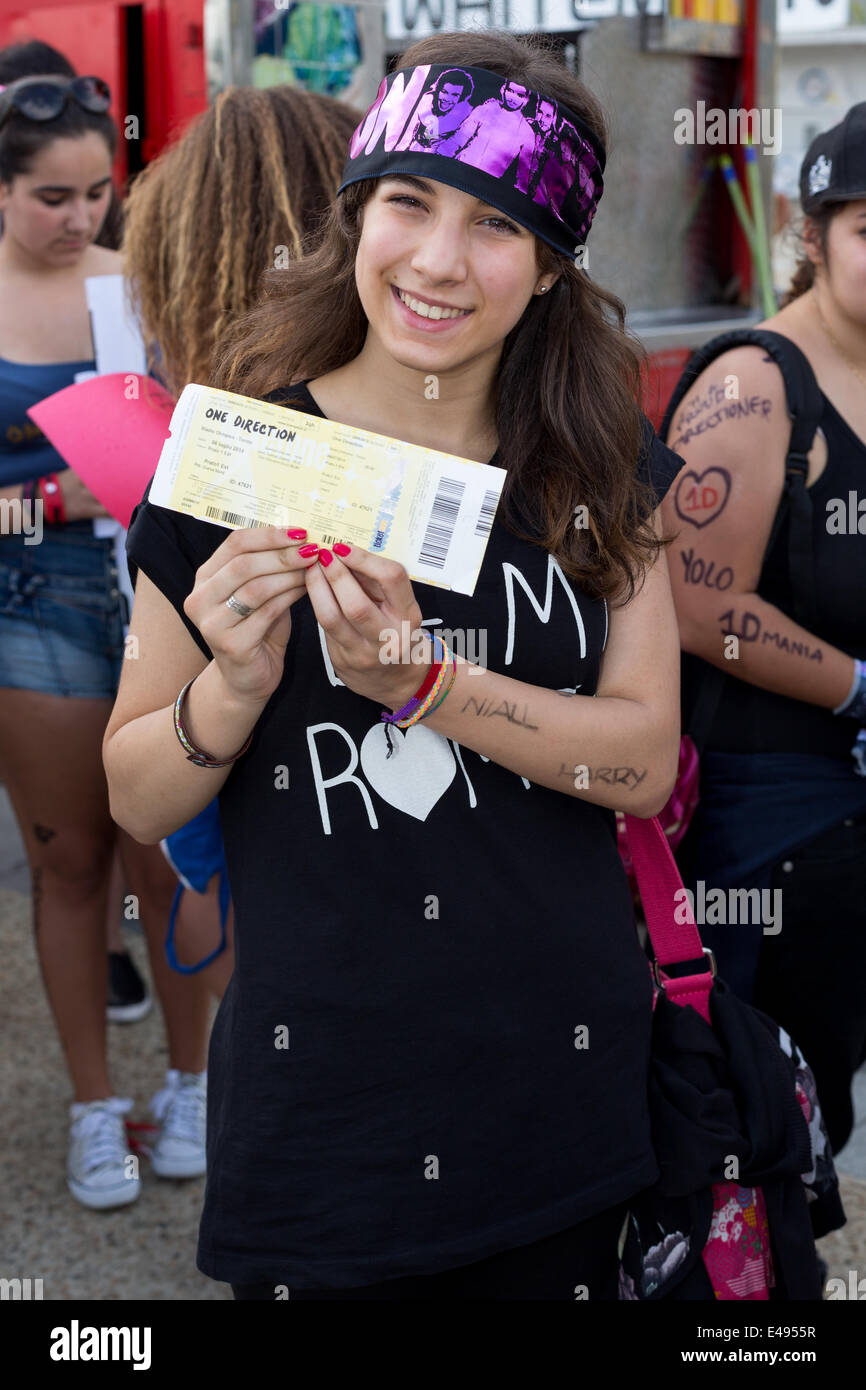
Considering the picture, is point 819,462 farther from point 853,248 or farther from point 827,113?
point 827,113

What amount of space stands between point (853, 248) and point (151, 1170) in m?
2.52

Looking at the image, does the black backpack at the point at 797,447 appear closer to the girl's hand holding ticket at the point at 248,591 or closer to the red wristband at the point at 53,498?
the girl's hand holding ticket at the point at 248,591

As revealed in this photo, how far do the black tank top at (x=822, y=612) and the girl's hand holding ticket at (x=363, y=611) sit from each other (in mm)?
997

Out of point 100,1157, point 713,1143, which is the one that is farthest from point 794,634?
point 100,1157

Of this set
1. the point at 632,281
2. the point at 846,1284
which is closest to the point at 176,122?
the point at 632,281

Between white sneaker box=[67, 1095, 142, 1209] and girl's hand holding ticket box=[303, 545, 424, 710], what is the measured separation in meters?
2.09

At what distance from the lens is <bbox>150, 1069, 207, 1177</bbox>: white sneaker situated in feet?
10.8

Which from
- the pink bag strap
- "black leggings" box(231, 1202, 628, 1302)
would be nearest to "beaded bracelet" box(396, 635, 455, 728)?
the pink bag strap

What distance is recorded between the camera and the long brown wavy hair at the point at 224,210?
7.68ft

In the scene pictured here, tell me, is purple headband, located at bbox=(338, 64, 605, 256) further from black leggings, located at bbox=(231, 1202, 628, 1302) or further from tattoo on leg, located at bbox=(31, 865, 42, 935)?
tattoo on leg, located at bbox=(31, 865, 42, 935)

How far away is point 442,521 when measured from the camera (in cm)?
150

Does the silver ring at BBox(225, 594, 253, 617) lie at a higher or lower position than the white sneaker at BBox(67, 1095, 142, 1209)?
higher

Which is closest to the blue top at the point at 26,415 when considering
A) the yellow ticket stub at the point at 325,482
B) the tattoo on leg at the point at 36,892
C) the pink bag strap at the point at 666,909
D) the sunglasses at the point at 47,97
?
the sunglasses at the point at 47,97

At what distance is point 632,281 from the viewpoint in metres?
5.34
